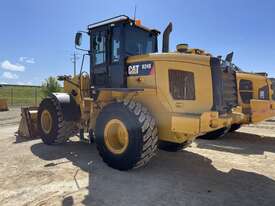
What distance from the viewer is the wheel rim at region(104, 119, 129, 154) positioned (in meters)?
5.30

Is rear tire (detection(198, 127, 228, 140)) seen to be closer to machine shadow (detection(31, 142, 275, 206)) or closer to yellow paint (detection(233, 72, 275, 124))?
yellow paint (detection(233, 72, 275, 124))

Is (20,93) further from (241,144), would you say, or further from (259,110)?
(259,110)

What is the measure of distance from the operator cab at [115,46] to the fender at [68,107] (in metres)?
0.87

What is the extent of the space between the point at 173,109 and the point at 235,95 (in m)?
1.73

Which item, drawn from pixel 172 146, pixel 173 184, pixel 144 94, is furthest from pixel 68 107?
pixel 173 184

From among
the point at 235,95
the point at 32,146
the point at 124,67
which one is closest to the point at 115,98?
the point at 124,67

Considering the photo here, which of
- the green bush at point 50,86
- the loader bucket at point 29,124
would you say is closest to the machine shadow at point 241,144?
the loader bucket at point 29,124

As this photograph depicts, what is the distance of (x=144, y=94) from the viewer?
5.31 meters

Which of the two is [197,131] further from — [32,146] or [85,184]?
[32,146]

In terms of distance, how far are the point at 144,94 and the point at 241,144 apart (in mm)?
4296

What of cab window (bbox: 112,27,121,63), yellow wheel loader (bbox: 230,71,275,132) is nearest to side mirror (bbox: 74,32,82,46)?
cab window (bbox: 112,27,121,63)

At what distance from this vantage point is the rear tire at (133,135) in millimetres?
4793

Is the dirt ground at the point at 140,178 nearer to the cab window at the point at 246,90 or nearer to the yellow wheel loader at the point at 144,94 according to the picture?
the yellow wheel loader at the point at 144,94

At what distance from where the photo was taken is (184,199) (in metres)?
3.90
